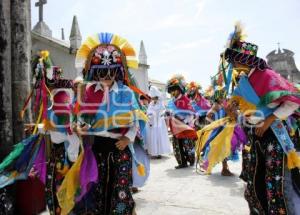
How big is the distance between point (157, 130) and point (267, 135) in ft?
20.8

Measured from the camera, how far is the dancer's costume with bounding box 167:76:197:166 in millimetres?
7930

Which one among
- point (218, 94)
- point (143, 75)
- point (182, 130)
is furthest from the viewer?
point (143, 75)

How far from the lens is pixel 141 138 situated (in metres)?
3.78

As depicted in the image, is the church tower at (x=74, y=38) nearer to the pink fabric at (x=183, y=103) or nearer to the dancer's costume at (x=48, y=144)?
the pink fabric at (x=183, y=103)

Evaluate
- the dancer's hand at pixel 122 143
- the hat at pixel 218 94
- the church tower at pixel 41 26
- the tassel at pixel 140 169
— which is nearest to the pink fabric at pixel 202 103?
the hat at pixel 218 94

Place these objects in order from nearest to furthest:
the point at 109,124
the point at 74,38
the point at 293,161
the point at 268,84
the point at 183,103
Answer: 1. the point at 293,161
2. the point at 268,84
3. the point at 109,124
4. the point at 183,103
5. the point at 74,38

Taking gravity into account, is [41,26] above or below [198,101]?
above

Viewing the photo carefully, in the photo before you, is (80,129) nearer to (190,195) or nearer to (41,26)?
(190,195)

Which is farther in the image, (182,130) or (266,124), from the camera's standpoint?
(182,130)

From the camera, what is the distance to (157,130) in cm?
958

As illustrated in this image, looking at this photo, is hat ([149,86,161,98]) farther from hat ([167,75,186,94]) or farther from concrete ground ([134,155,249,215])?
concrete ground ([134,155,249,215])

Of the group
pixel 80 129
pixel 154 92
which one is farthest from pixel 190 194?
pixel 154 92

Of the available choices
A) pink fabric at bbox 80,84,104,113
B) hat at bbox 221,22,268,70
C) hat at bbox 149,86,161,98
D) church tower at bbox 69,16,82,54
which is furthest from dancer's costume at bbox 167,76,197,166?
church tower at bbox 69,16,82,54

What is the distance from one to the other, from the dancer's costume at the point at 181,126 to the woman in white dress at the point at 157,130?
1323 mm
